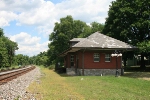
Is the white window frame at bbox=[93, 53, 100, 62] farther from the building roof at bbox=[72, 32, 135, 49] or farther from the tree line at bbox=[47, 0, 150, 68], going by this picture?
the tree line at bbox=[47, 0, 150, 68]

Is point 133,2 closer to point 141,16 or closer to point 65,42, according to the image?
point 141,16

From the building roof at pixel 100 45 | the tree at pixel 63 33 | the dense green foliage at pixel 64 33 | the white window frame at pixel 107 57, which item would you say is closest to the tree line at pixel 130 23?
the building roof at pixel 100 45

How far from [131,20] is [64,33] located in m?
34.9

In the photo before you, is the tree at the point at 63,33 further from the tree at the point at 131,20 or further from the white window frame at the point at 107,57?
the white window frame at the point at 107,57

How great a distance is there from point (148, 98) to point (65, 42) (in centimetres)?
5508

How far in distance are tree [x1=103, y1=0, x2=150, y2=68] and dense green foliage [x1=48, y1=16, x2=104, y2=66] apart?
26633mm

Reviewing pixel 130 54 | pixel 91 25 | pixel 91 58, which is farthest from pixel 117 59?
pixel 91 25

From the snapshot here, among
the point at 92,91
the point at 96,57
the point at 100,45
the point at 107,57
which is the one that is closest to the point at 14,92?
the point at 92,91

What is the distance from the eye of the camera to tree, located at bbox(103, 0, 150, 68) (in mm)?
31312

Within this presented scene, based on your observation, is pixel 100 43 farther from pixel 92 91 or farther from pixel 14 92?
pixel 14 92

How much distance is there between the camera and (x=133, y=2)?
33.4 m

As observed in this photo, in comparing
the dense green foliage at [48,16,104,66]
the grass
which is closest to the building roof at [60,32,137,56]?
the grass

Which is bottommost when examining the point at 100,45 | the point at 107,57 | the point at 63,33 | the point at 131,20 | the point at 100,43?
the point at 107,57

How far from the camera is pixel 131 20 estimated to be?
33312 millimetres
